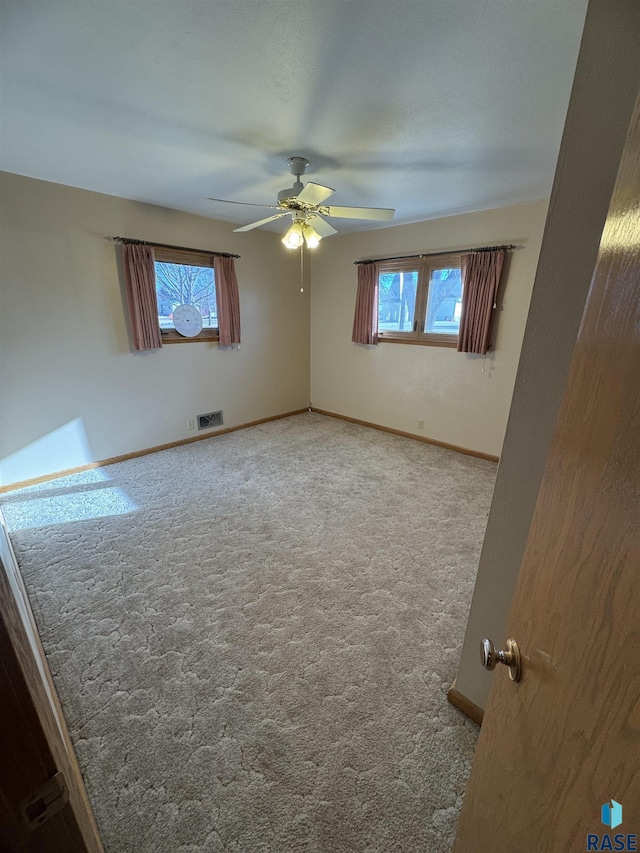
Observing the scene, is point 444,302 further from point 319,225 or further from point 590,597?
point 590,597

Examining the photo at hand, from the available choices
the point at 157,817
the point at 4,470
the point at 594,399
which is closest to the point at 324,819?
the point at 157,817

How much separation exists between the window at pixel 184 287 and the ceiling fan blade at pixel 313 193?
211 centimetres

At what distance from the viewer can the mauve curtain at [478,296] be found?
10.9 ft

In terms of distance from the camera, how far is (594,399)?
1.59 feet

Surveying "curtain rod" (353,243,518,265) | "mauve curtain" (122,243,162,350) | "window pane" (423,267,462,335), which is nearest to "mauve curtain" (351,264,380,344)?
"curtain rod" (353,243,518,265)

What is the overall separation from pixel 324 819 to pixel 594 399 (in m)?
1.46

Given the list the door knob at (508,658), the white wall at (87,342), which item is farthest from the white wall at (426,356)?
the door knob at (508,658)

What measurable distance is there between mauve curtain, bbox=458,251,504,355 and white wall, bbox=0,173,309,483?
247 centimetres

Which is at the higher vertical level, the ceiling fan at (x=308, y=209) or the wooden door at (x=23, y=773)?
the ceiling fan at (x=308, y=209)

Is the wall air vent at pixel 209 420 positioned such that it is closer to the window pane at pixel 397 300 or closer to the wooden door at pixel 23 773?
the window pane at pixel 397 300

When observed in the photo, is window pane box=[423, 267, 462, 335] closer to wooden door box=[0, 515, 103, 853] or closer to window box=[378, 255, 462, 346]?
window box=[378, 255, 462, 346]

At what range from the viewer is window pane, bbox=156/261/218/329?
3.68m

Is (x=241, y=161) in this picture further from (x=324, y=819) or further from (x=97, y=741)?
(x=324, y=819)

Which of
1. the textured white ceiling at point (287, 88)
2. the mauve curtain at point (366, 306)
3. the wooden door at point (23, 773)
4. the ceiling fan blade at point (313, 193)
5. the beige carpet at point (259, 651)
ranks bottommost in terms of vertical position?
the beige carpet at point (259, 651)
